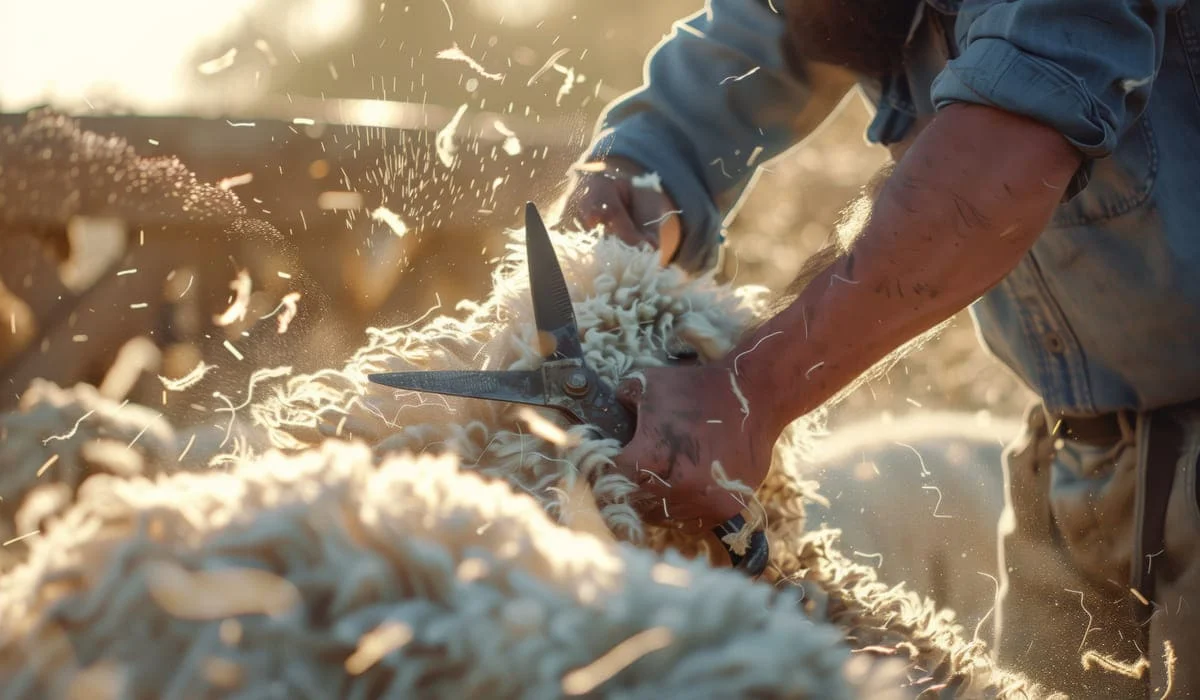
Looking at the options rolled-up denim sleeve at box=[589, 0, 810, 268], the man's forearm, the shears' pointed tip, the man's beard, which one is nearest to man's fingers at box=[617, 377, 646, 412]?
the man's forearm

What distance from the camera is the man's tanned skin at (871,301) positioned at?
3.37 ft

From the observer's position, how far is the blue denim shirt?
3.41 feet

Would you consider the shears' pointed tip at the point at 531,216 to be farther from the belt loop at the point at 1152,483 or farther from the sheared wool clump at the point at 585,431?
the belt loop at the point at 1152,483

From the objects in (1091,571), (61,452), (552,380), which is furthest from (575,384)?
(1091,571)

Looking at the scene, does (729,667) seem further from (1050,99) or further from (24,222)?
(24,222)

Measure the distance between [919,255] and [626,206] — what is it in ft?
1.67

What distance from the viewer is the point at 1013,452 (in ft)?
6.10

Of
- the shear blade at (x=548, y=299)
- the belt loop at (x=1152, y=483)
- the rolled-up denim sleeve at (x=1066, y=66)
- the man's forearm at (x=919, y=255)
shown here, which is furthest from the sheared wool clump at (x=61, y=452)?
the belt loop at (x=1152, y=483)

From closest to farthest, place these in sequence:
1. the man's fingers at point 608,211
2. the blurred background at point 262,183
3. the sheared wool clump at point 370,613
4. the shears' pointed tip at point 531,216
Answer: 1. the sheared wool clump at point 370,613
2. the shears' pointed tip at point 531,216
3. the man's fingers at point 608,211
4. the blurred background at point 262,183

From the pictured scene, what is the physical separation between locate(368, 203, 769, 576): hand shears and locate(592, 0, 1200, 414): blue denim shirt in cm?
41

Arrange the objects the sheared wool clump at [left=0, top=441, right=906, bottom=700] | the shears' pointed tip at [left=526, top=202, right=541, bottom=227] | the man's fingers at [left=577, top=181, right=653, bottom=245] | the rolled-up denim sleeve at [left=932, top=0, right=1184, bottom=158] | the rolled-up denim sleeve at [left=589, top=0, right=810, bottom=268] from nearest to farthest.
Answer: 1. the sheared wool clump at [left=0, top=441, right=906, bottom=700]
2. the rolled-up denim sleeve at [left=932, top=0, right=1184, bottom=158]
3. the shears' pointed tip at [left=526, top=202, right=541, bottom=227]
4. the man's fingers at [left=577, top=181, right=653, bottom=245]
5. the rolled-up denim sleeve at [left=589, top=0, right=810, bottom=268]

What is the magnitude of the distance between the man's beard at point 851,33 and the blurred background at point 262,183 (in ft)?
0.76

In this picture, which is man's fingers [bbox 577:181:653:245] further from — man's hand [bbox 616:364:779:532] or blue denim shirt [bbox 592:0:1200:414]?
man's hand [bbox 616:364:779:532]

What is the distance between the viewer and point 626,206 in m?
1.44
